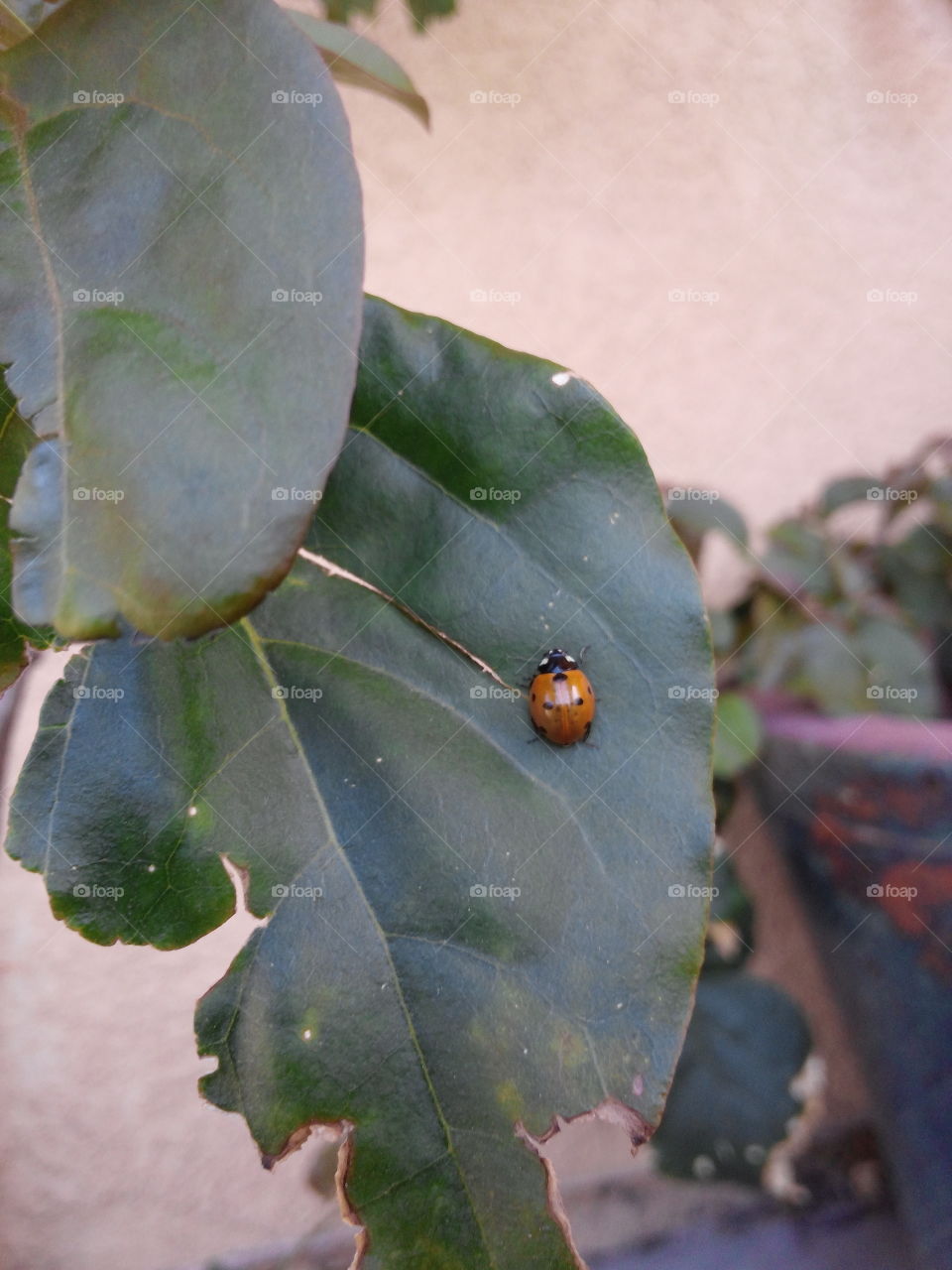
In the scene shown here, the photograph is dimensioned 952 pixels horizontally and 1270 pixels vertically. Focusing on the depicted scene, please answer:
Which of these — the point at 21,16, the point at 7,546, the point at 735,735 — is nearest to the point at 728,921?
the point at 735,735

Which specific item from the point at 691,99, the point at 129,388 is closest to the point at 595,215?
the point at 691,99

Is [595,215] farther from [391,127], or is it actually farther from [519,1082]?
[519,1082]

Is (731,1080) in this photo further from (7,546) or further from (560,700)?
(7,546)

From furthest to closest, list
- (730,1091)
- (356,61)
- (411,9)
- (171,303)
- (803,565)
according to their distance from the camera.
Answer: (803,565) → (730,1091) → (411,9) → (356,61) → (171,303)

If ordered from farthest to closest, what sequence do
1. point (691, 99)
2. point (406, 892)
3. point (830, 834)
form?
1. point (691, 99)
2. point (830, 834)
3. point (406, 892)

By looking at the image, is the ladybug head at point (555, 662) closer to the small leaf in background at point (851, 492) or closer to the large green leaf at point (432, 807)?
the large green leaf at point (432, 807)
